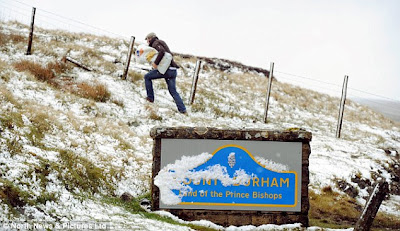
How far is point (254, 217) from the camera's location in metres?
5.64

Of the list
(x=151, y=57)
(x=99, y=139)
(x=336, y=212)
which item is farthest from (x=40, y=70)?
(x=336, y=212)

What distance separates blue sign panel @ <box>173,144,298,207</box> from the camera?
5.70 metres

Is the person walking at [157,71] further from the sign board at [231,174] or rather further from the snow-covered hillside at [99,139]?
the sign board at [231,174]

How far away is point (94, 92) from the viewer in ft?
37.3

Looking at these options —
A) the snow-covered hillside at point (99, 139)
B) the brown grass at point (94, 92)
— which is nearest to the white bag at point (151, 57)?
the snow-covered hillside at point (99, 139)

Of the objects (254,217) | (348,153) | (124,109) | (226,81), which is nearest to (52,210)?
(254,217)

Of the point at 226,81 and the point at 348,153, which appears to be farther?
the point at 226,81

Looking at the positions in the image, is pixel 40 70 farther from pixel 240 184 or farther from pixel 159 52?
pixel 240 184

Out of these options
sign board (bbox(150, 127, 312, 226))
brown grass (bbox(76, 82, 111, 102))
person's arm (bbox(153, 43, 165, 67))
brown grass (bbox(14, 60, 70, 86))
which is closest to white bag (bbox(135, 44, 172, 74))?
person's arm (bbox(153, 43, 165, 67))

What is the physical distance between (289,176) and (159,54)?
6415 mm

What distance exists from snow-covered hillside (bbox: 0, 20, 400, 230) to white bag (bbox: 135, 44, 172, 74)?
4.69 ft

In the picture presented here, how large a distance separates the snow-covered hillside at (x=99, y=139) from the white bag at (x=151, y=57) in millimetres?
1430

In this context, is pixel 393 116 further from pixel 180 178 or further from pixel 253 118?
pixel 180 178

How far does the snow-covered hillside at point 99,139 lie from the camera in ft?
16.3
